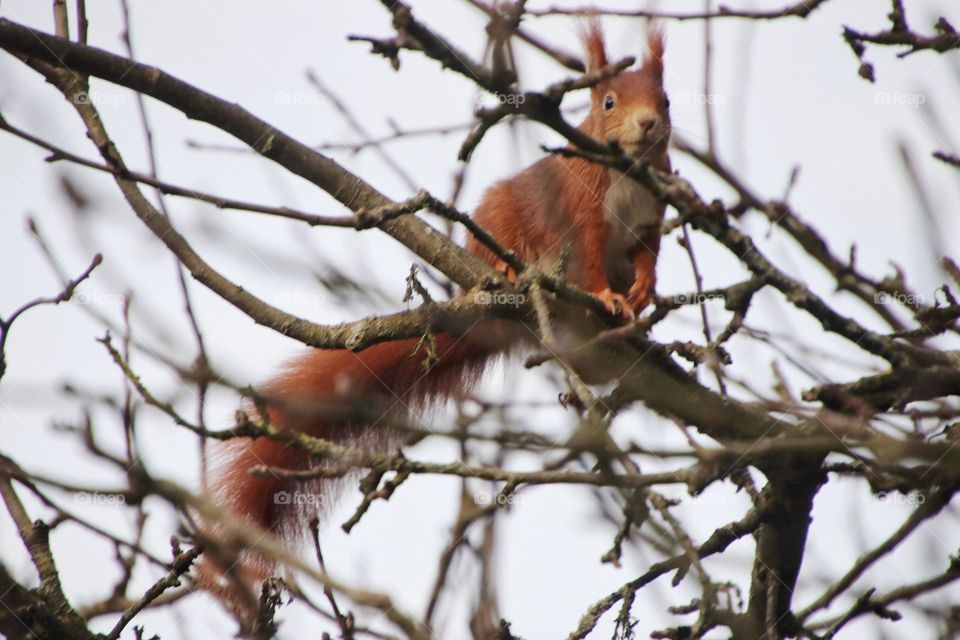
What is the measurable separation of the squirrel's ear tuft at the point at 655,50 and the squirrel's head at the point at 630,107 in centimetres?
3

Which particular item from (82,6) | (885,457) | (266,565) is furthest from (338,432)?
(885,457)

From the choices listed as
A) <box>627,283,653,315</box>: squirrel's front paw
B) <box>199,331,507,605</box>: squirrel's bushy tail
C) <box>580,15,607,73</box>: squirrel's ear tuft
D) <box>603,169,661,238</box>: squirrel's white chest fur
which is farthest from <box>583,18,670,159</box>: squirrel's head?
<box>199,331,507,605</box>: squirrel's bushy tail

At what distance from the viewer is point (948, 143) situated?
2.00 metres

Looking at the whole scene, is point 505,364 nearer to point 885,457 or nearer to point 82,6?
A: point 82,6

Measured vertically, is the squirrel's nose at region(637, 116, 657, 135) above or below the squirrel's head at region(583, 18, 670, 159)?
below

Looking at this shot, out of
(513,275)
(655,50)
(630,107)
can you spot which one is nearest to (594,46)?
(630,107)

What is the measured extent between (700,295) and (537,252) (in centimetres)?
204

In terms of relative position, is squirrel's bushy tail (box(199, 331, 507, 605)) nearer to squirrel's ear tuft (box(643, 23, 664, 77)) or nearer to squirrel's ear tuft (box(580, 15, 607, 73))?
squirrel's ear tuft (box(580, 15, 607, 73))

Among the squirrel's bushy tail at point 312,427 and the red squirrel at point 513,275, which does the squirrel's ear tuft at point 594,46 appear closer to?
the red squirrel at point 513,275

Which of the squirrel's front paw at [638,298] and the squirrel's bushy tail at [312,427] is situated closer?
the squirrel's bushy tail at [312,427]

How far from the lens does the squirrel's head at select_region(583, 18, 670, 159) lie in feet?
12.0

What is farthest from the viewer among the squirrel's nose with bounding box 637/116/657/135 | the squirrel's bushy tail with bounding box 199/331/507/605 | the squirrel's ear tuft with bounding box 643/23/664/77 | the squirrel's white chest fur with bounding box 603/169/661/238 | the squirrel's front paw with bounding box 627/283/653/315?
the squirrel's ear tuft with bounding box 643/23/664/77

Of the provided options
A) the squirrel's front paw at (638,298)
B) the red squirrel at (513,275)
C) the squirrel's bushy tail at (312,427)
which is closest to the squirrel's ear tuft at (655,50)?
the red squirrel at (513,275)

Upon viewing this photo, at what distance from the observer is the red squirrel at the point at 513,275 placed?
3.09 meters
